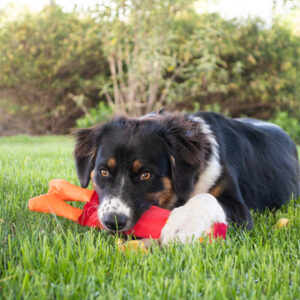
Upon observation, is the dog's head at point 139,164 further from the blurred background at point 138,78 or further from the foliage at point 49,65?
the foliage at point 49,65

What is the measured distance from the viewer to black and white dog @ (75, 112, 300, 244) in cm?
285

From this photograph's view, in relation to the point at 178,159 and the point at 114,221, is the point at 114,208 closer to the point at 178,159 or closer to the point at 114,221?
the point at 114,221

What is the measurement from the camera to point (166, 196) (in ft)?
10.7

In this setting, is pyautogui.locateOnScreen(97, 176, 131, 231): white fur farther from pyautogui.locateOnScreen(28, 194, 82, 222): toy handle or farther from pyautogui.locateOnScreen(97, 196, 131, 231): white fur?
pyautogui.locateOnScreen(28, 194, 82, 222): toy handle

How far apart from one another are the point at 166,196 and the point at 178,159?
333 millimetres

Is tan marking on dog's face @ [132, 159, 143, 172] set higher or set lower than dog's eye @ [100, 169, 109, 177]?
higher

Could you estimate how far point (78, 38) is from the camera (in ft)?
49.7

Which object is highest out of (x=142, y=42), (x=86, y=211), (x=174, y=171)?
(x=142, y=42)

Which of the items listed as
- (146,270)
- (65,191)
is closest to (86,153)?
(65,191)

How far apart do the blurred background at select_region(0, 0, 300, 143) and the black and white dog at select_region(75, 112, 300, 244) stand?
9488 millimetres

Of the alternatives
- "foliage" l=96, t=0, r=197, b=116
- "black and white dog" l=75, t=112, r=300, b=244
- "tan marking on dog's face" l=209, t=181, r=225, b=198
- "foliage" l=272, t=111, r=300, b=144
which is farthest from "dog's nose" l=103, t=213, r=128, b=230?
"foliage" l=272, t=111, r=300, b=144

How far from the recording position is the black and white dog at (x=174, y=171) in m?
2.85

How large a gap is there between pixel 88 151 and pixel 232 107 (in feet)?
42.1

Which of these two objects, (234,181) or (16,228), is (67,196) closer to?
(16,228)
